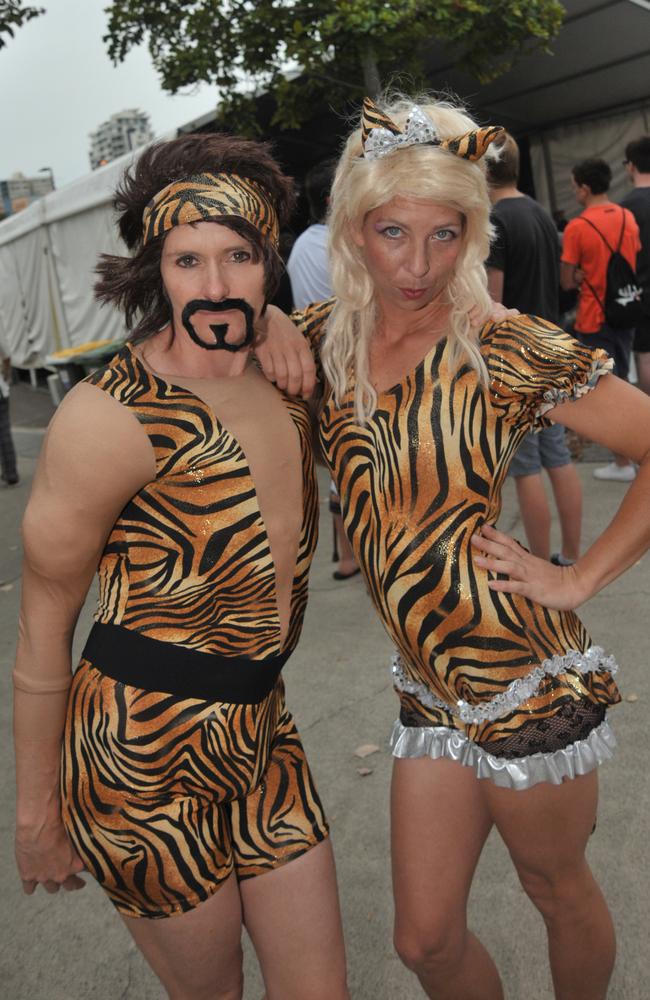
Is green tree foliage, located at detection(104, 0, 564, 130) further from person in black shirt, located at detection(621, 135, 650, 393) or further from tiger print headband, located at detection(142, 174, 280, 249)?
tiger print headband, located at detection(142, 174, 280, 249)

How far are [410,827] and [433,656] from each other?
382 mm

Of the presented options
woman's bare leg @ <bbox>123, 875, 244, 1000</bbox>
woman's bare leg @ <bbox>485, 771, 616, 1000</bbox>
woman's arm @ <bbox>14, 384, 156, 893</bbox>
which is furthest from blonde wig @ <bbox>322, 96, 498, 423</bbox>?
woman's bare leg @ <bbox>123, 875, 244, 1000</bbox>

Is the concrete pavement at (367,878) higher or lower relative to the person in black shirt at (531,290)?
lower

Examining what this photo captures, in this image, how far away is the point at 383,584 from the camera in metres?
1.88

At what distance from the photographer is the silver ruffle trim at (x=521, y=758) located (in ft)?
5.99

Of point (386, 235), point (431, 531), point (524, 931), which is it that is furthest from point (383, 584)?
point (524, 931)

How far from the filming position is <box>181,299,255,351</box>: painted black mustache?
1705 mm

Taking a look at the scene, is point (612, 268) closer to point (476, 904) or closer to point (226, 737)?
point (476, 904)

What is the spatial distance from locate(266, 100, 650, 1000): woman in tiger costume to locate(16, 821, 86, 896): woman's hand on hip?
2.23ft

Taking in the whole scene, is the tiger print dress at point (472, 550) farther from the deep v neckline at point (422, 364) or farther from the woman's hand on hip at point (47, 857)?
the woman's hand on hip at point (47, 857)

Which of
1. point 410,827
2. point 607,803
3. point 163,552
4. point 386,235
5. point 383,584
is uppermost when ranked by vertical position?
point 386,235

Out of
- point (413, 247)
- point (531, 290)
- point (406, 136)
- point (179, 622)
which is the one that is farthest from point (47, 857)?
point (531, 290)

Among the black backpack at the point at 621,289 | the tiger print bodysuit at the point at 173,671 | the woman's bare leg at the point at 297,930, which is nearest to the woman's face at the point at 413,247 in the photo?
the tiger print bodysuit at the point at 173,671

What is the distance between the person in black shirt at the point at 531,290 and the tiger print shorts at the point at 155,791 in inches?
122
